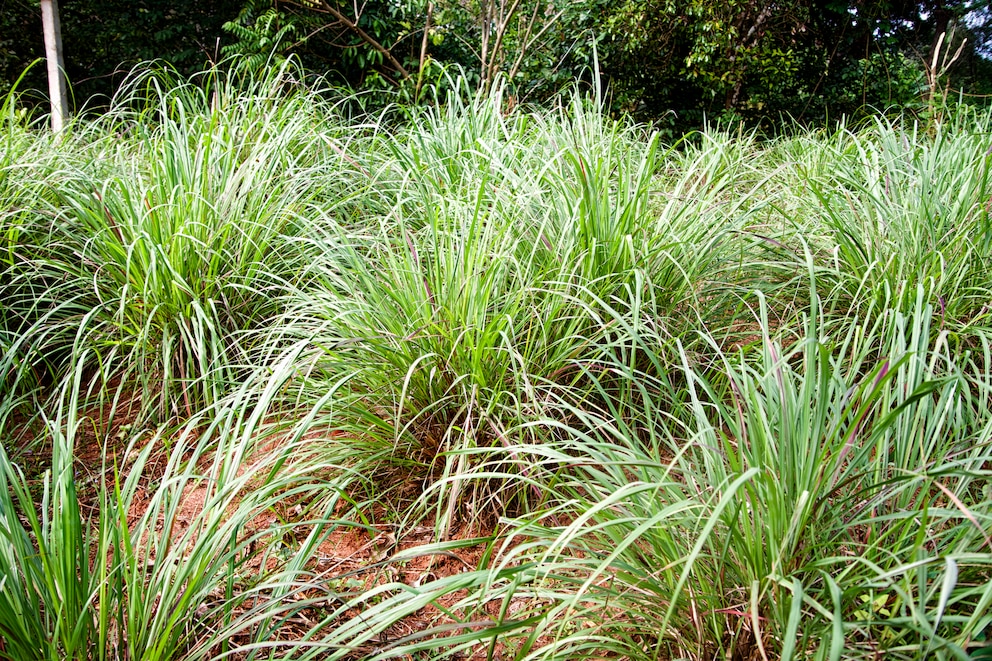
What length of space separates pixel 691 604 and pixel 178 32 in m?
8.75

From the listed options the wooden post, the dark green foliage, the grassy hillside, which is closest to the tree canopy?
the dark green foliage

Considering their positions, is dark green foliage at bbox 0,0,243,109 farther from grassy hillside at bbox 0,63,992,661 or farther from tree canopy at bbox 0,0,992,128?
grassy hillside at bbox 0,63,992,661

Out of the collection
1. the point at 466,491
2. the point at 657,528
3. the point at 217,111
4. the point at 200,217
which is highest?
the point at 217,111

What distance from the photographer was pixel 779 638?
128cm

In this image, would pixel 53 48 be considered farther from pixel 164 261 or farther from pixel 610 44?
pixel 610 44

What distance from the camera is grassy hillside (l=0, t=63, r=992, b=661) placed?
52.0 inches

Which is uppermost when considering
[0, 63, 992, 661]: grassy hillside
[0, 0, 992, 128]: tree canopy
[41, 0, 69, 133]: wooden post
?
[0, 0, 992, 128]: tree canopy

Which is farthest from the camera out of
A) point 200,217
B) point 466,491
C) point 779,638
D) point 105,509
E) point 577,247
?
point 200,217

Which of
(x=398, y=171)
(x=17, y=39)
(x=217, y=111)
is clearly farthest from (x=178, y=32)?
(x=398, y=171)

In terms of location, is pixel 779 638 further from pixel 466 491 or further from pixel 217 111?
pixel 217 111

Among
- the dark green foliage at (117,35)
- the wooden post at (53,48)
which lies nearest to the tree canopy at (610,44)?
the dark green foliage at (117,35)

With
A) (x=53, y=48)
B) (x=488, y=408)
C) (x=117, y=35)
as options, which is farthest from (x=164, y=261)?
(x=117, y=35)

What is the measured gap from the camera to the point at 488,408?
1.86m

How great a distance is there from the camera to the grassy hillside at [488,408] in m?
1.32
